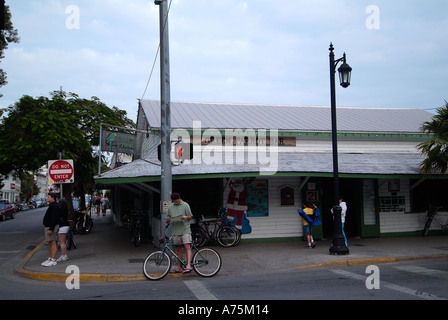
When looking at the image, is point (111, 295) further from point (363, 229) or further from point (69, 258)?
point (363, 229)

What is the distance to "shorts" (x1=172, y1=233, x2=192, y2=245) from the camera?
345 inches

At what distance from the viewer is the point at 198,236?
487 inches

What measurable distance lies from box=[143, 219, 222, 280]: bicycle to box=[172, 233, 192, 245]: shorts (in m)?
0.16

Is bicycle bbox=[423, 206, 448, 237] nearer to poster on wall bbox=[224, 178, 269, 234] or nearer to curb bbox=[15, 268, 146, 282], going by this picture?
poster on wall bbox=[224, 178, 269, 234]

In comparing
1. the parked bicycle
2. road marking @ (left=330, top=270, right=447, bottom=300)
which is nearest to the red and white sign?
the parked bicycle

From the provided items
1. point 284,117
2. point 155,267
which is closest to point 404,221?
point 284,117

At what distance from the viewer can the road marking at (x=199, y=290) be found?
666cm

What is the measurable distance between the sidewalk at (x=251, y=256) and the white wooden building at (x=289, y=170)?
111 cm

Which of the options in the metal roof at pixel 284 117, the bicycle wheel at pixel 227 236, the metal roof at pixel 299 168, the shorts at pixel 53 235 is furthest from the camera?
the metal roof at pixel 284 117

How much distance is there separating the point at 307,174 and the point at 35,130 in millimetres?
11352

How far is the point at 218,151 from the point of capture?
14531 mm

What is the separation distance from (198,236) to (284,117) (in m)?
7.89

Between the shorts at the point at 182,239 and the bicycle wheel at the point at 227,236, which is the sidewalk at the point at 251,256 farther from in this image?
the shorts at the point at 182,239

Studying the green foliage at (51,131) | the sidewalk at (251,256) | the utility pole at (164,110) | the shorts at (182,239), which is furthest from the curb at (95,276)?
the green foliage at (51,131)
